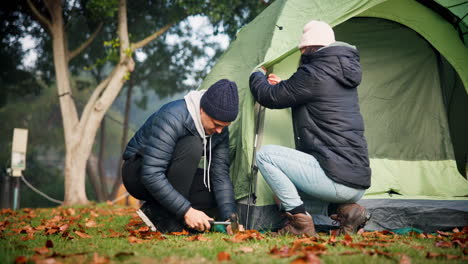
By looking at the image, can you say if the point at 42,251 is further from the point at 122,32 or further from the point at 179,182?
the point at 122,32

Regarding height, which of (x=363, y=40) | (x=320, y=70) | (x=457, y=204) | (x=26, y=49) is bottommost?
(x=457, y=204)

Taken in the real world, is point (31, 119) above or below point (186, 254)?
above

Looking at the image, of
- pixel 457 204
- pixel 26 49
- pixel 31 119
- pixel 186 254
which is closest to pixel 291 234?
pixel 186 254

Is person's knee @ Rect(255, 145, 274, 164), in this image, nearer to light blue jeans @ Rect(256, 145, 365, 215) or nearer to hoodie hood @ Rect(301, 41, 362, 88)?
light blue jeans @ Rect(256, 145, 365, 215)

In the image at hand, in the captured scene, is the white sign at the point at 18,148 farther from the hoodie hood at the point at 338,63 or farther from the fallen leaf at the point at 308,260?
the fallen leaf at the point at 308,260

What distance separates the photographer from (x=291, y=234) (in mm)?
2775

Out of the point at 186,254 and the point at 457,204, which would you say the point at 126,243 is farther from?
the point at 457,204

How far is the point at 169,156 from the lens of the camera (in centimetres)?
282

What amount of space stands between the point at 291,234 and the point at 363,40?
2225mm

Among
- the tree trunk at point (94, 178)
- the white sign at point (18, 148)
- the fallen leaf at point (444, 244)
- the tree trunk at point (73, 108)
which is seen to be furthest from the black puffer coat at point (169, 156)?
the tree trunk at point (94, 178)

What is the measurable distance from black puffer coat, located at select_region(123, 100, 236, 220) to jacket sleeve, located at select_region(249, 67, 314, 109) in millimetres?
502

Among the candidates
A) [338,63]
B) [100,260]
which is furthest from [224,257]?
[338,63]

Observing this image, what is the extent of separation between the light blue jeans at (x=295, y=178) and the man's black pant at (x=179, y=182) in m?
0.46

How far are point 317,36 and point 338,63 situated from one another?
0.87 ft
